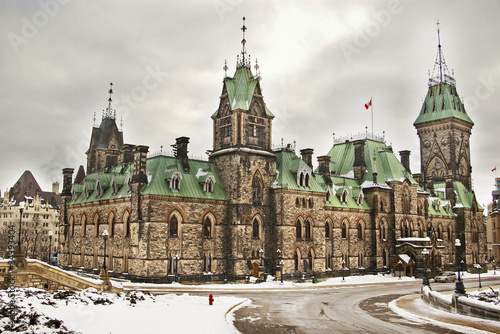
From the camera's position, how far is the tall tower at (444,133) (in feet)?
302

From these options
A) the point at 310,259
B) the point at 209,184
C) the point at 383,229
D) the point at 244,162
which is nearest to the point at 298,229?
the point at 310,259

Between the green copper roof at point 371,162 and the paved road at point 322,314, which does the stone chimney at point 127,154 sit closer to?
the paved road at point 322,314

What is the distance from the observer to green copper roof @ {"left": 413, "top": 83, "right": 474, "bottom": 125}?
93250mm

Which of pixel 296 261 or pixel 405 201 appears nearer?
pixel 296 261

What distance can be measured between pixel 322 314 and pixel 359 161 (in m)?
41.7

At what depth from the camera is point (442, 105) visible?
94.1m

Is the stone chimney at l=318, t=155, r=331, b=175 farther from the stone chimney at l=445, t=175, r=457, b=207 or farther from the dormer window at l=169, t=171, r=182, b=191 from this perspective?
the stone chimney at l=445, t=175, r=457, b=207

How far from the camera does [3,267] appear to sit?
30422mm

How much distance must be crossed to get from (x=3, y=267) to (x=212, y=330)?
15.6 meters

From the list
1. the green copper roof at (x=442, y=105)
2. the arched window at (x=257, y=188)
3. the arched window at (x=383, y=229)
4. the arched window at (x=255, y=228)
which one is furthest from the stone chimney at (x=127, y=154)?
the green copper roof at (x=442, y=105)

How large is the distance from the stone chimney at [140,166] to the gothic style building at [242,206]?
0.10 m

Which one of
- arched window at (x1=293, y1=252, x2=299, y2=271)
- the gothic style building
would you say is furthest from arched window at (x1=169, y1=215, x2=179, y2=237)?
arched window at (x1=293, y1=252, x2=299, y2=271)

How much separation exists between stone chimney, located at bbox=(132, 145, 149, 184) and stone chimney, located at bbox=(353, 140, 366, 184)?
3157cm

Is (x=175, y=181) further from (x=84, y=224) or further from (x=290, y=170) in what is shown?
(x=84, y=224)
